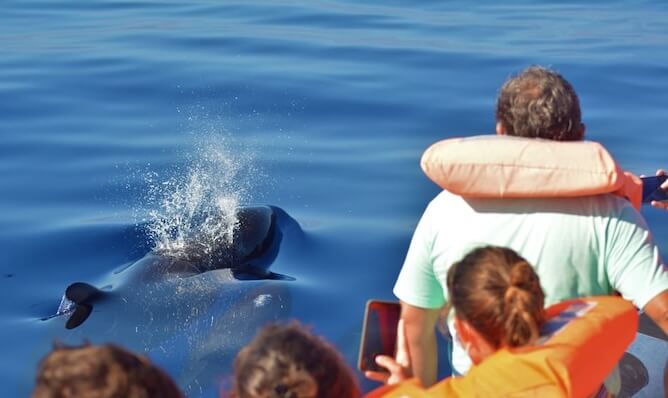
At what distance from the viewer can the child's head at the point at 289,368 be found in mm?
2984

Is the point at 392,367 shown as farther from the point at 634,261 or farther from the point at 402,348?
the point at 634,261

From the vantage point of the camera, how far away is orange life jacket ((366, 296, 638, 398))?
3.49 m

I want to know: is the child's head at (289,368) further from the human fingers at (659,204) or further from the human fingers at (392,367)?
the human fingers at (659,204)

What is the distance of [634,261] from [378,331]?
118 cm

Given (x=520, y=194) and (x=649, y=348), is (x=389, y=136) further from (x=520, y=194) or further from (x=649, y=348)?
(x=520, y=194)

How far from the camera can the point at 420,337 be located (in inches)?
185

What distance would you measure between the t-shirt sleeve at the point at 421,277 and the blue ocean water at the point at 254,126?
1544mm

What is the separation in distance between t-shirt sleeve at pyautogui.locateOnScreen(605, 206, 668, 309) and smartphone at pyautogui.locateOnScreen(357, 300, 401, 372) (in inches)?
40.1

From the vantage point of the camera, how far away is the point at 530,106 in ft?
14.5

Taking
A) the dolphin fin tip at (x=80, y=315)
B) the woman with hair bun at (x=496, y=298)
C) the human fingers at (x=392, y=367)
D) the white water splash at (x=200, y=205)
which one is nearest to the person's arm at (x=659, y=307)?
the woman with hair bun at (x=496, y=298)

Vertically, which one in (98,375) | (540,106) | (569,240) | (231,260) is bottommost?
(231,260)

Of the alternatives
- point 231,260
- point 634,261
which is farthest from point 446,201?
point 231,260

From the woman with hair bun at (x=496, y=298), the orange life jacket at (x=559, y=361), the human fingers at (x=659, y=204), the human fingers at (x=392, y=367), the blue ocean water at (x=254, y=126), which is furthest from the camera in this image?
the blue ocean water at (x=254, y=126)

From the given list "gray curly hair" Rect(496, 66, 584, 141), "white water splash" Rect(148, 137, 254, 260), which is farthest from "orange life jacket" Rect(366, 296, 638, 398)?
"white water splash" Rect(148, 137, 254, 260)
